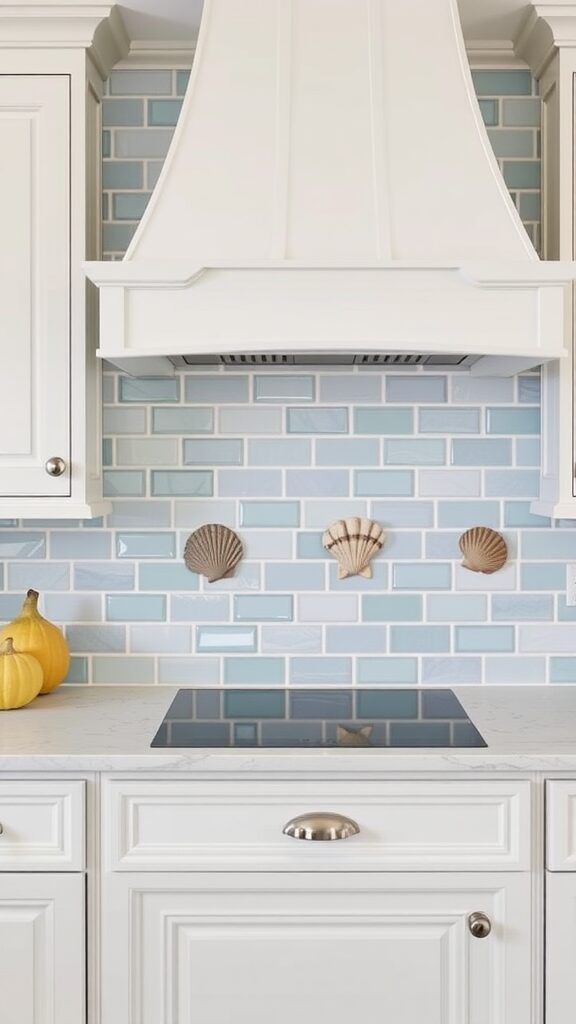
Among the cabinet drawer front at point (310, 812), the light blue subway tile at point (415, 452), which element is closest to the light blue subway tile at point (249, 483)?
the light blue subway tile at point (415, 452)

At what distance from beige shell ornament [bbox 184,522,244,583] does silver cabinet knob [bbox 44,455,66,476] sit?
40cm

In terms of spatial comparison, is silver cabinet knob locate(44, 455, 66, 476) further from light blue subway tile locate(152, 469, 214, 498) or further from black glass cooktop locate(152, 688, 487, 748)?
black glass cooktop locate(152, 688, 487, 748)

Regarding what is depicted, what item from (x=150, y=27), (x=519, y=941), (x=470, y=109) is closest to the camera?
(x=519, y=941)

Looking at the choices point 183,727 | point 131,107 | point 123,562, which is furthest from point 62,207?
point 183,727

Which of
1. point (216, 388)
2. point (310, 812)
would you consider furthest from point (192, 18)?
point (310, 812)

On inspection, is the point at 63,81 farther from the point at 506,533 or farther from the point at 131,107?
the point at 506,533

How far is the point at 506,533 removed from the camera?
8.06 feet

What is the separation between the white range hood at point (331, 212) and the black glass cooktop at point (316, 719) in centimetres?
73

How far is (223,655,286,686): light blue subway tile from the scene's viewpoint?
96.7 inches

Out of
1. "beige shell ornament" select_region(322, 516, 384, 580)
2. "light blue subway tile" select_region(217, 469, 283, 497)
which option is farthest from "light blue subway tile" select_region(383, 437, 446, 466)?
"light blue subway tile" select_region(217, 469, 283, 497)

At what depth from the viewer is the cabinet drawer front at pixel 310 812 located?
1.88m

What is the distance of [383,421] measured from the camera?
2.45 m

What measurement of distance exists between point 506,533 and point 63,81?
139cm

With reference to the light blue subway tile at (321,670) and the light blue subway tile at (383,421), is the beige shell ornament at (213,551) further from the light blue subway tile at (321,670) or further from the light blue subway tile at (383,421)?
the light blue subway tile at (383,421)
